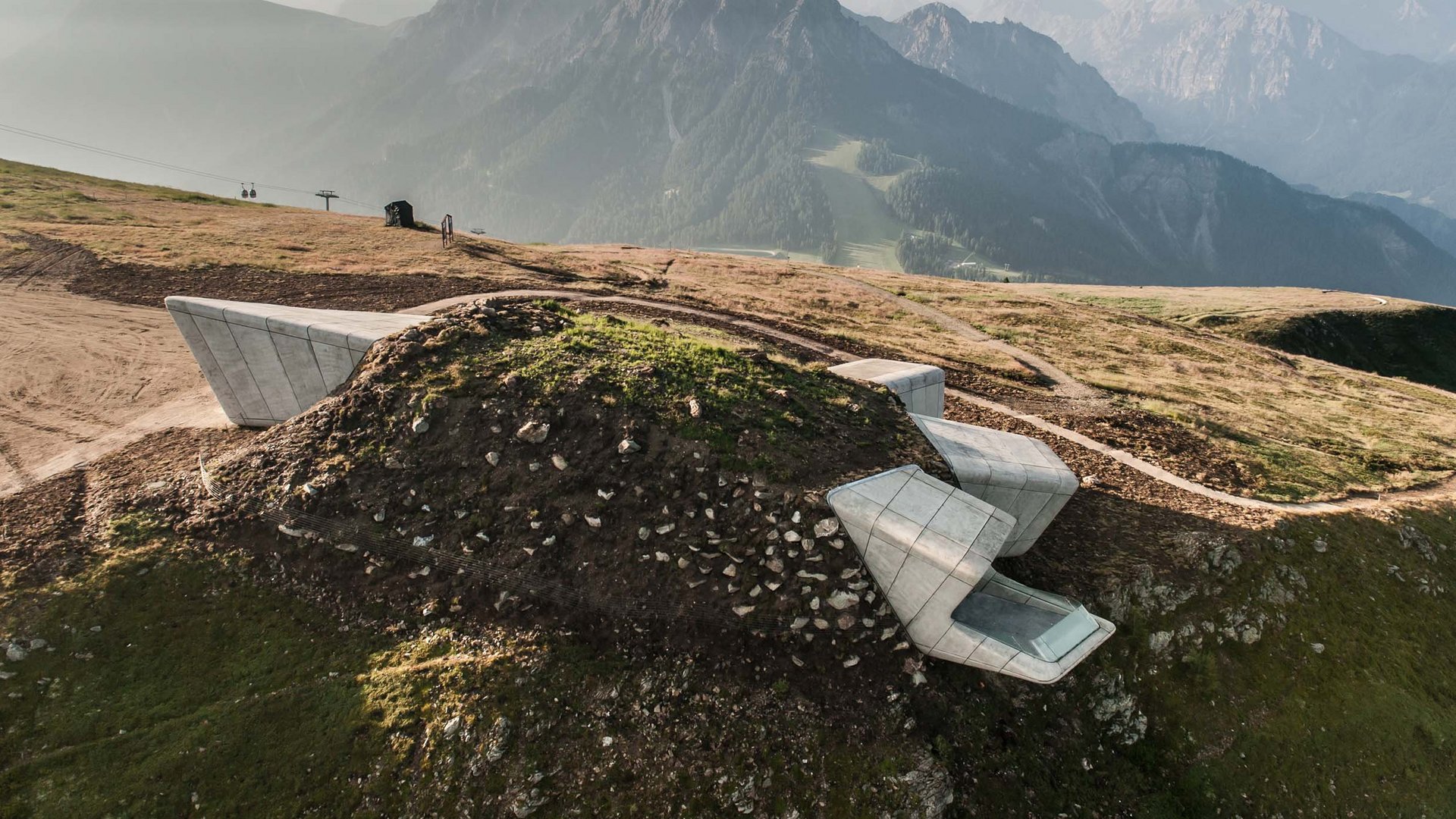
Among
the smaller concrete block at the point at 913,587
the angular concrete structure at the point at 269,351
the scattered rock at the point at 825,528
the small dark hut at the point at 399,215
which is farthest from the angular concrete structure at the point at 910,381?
the small dark hut at the point at 399,215

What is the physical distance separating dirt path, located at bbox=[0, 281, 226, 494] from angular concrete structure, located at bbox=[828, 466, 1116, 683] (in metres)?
23.4

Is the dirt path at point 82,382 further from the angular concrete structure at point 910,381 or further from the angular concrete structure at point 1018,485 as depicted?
the angular concrete structure at point 1018,485

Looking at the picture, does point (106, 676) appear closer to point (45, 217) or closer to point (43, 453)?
point (43, 453)

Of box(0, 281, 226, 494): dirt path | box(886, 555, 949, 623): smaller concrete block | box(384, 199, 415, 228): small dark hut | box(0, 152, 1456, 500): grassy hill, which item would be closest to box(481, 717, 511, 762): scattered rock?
box(886, 555, 949, 623): smaller concrete block

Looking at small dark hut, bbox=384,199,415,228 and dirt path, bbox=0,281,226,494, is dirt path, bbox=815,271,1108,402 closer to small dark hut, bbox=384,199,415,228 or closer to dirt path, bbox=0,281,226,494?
dirt path, bbox=0,281,226,494

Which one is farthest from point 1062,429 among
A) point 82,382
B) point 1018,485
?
point 82,382

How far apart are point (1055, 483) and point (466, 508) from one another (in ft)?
54.1

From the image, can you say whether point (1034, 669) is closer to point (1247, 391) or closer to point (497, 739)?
point (497, 739)

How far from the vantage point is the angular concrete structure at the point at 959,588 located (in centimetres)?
1336

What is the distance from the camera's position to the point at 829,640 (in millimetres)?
13914

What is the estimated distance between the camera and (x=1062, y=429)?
27469mm

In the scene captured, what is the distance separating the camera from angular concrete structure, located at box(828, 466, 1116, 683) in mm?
13359

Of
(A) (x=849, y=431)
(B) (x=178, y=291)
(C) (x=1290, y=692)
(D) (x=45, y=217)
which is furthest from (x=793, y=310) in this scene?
(D) (x=45, y=217)

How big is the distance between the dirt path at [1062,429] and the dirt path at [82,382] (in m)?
11.2
